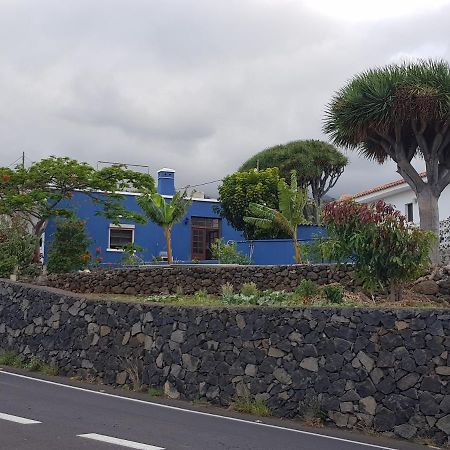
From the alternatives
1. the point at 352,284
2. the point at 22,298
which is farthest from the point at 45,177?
the point at 352,284

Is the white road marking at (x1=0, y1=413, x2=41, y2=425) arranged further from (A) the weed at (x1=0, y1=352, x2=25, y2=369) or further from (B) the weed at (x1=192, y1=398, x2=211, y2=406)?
(A) the weed at (x1=0, y1=352, x2=25, y2=369)

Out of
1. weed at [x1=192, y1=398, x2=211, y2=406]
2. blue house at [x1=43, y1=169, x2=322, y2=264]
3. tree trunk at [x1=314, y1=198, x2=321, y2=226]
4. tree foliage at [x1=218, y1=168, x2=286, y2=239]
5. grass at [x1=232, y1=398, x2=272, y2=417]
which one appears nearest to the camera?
grass at [x1=232, y1=398, x2=272, y2=417]

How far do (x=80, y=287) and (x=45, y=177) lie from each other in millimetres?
5078

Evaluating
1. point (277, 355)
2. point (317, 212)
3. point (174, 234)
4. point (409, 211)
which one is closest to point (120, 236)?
point (174, 234)

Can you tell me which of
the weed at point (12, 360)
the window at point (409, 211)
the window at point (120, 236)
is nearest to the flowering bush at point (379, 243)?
the weed at point (12, 360)

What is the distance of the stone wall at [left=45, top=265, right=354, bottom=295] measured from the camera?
1877 cm

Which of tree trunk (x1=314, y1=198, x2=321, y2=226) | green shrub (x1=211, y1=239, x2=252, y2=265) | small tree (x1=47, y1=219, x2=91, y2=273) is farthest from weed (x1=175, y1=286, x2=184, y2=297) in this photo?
tree trunk (x1=314, y1=198, x2=321, y2=226)

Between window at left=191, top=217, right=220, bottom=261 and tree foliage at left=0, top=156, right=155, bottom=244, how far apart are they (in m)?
6.69

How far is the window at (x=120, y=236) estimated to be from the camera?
30.7 meters

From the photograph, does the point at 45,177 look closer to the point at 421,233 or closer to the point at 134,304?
the point at 134,304

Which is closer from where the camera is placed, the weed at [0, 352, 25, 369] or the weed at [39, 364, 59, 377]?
the weed at [39, 364, 59, 377]

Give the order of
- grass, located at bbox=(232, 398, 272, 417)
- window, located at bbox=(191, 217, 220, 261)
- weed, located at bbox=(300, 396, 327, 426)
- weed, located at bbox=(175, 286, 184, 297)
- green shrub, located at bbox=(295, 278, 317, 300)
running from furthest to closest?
window, located at bbox=(191, 217, 220, 261) < weed, located at bbox=(175, 286, 184, 297) < green shrub, located at bbox=(295, 278, 317, 300) < grass, located at bbox=(232, 398, 272, 417) < weed, located at bbox=(300, 396, 327, 426)

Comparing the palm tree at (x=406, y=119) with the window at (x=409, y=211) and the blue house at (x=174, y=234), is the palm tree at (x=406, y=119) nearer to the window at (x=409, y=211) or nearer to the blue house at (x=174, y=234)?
the blue house at (x=174, y=234)

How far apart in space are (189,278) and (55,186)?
302 inches
